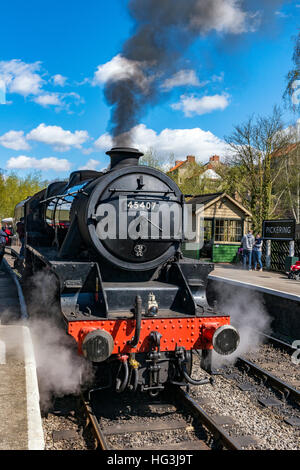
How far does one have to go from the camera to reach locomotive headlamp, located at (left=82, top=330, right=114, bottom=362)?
391cm

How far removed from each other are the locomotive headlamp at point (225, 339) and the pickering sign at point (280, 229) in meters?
9.86

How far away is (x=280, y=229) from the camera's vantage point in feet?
46.0

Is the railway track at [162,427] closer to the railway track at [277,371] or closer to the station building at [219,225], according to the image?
the railway track at [277,371]

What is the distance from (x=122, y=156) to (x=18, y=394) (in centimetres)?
289

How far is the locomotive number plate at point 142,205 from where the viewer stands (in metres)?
4.79

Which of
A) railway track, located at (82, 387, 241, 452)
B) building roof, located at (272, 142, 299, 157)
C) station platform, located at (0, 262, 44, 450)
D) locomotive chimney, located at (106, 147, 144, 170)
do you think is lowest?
railway track, located at (82, 387, 241, 452)

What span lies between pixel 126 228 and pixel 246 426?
239 cm

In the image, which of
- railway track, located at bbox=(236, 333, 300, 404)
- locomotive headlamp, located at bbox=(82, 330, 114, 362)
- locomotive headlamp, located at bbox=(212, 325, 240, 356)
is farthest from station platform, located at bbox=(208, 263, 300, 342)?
locomotive headlamp, located at bbox=(82, 330, 114, 362)

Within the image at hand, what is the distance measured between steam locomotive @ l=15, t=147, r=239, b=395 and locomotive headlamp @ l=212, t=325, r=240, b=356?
1 cm

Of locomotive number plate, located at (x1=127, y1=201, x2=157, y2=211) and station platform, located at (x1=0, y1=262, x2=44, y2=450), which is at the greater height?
locomotive number plate, located at (x1=127, y1=201, x2=157, y2=211)

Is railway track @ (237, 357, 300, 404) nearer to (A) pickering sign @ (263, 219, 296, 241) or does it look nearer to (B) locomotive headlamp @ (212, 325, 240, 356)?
(B) locomotive headlamp @ (212, 325, 240, 356)

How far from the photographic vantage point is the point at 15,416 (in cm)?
352

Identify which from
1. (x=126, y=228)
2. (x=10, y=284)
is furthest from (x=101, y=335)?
(x=10, y=284)

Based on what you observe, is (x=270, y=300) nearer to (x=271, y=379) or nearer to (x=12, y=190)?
(x=271, y=379)
